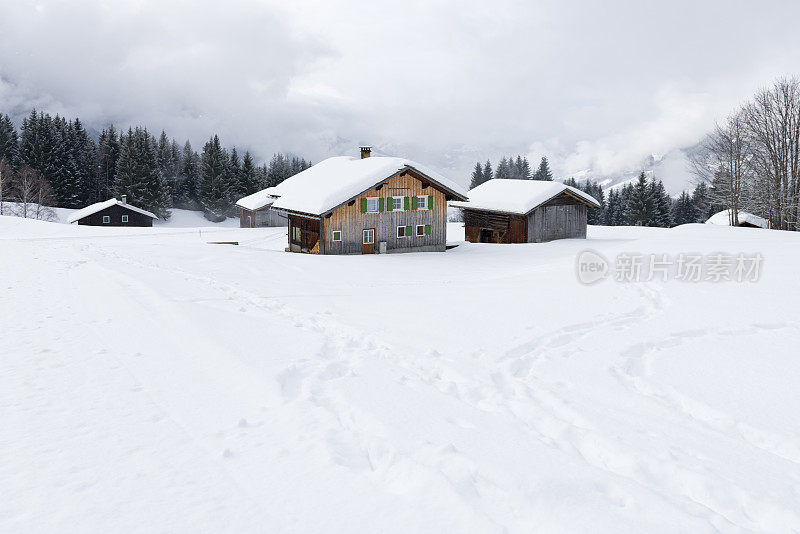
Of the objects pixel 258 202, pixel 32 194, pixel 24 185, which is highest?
pixel 24 185

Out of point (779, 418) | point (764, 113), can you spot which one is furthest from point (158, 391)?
point (764, 113)

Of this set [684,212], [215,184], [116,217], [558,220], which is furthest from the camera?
[684,212]

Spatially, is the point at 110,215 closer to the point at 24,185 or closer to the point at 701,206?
the point at 24,185

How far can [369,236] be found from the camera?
30.6m

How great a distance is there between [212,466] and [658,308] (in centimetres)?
1152

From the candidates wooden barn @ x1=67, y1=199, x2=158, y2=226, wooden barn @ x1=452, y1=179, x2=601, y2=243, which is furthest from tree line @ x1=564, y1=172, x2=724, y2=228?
wooden barn @ x1=67, y1=199, x2=158, y2=226

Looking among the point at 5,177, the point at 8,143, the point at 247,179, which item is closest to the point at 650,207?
the point at 247,179

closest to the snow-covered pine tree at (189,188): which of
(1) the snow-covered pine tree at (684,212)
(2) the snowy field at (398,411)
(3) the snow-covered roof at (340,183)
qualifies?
(3) the snow-covered roof at (340,183)

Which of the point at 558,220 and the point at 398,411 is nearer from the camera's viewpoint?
the point at 398,411

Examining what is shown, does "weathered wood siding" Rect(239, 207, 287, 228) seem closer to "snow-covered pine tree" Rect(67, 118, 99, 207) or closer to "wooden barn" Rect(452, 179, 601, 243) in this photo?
"snow-covered pine tree" Rect(67, 118, 99, 207)

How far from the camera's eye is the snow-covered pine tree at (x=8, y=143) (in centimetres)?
7381

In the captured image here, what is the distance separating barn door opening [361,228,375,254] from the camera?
99.8ft

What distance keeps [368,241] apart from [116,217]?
42.1 m

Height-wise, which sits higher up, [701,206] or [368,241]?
[701,206]
